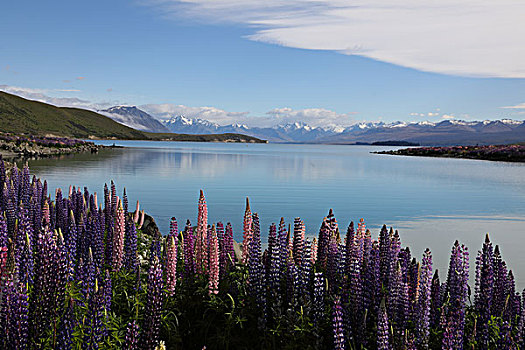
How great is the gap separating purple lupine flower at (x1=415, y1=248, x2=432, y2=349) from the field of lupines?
0.02 metres

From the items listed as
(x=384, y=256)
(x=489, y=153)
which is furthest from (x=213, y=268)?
(x=489, y=153)

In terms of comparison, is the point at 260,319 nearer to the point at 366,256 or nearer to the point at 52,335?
the point at 366,256

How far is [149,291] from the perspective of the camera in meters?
5.40

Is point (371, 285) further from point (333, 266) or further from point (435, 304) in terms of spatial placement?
point (435, 304)

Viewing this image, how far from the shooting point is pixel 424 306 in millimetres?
6664

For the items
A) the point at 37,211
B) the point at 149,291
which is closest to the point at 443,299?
the point at 149,291

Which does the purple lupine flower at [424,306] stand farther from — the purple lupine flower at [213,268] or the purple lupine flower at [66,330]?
the purple lupine flower at [66,330]

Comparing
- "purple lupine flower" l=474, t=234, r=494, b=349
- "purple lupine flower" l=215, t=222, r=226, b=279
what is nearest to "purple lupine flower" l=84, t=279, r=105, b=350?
"purple lupine flower" l=215, t=222, r=226, b=279

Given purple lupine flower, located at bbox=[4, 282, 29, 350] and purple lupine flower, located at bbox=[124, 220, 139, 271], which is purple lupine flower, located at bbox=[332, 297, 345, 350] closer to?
purple lupine flower, located at bbox=[4, 282, 29, 350]

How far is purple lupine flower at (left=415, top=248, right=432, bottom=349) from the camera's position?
6.34m

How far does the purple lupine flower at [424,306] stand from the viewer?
6344 mm

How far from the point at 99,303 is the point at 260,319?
9.12 ft

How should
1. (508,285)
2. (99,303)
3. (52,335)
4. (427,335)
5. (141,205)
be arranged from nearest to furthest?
(99,303) → (52,335) → (427,335) → (508,285) → (141,205)

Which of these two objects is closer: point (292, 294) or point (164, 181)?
point (292, 294)
